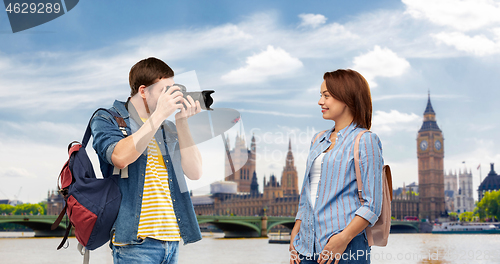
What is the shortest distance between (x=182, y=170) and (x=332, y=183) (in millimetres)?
417

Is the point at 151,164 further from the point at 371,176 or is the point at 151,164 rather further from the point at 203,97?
the point at 371,176

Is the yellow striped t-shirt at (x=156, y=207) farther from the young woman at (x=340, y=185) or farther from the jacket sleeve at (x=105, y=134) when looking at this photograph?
the young woman at (x=340, y=185)

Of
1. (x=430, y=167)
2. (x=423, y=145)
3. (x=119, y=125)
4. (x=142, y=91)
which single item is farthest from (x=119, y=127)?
(x=423, y=145)

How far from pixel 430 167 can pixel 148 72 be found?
79299 mm

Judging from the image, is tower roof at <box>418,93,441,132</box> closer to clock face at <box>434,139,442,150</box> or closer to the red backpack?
clock face at <box>434,139,442,150</box>

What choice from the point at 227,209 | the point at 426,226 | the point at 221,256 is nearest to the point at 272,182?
the point at 227,209

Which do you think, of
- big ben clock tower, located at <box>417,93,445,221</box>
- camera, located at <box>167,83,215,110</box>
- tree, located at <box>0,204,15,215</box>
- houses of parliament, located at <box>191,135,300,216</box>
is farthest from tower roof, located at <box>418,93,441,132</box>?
camera, located at <box>167,83,215,110</box>

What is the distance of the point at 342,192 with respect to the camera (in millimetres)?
1443

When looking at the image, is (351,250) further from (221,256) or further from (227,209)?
(227,209)

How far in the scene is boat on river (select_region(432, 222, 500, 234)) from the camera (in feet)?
151

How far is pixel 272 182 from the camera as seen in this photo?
66500mm

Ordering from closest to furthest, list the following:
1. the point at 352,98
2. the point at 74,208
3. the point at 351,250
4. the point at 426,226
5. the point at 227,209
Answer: the point at 74,208
the point at 351,250
the point at 352,98
the point at 426,226
the point at 227,209

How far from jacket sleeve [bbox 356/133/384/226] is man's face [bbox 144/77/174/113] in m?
0.55

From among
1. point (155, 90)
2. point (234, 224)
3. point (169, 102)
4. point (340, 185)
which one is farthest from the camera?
point (234, 224)
